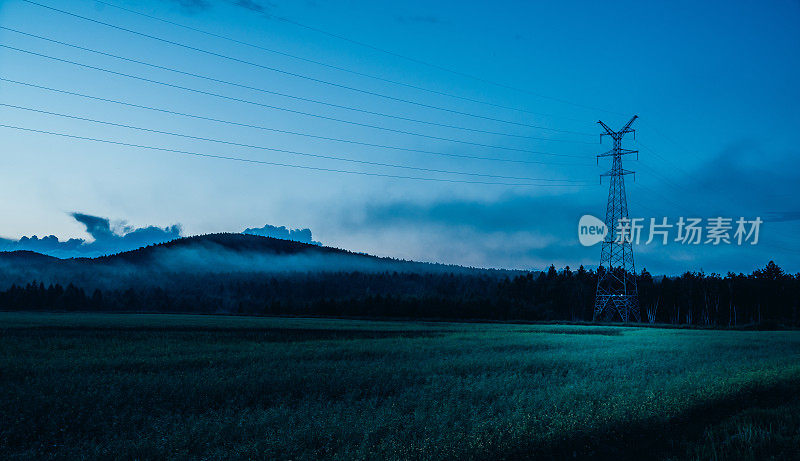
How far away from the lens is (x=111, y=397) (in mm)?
18172

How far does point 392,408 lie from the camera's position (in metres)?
16.5

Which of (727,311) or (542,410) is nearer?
(542,410)

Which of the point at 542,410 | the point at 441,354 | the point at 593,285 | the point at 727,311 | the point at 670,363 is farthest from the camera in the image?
the point at 593,285

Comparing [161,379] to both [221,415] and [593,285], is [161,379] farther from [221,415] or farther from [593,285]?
[593,285]

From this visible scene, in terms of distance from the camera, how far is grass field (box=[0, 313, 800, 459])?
488 inches

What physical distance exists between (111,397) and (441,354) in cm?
2112

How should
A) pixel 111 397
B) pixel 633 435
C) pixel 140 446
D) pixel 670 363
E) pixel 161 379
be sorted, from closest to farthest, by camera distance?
pixel 140 446
pixel 633 435
pixel 111 397
pixel 161 379
pixel 670 363

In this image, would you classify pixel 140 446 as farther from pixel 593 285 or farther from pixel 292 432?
pixel 593 285

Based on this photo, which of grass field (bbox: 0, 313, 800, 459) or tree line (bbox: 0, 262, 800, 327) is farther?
tree line (bbox: 0, 262, 800, 327)

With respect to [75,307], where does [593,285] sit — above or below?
above

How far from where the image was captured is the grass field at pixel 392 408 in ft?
40.7

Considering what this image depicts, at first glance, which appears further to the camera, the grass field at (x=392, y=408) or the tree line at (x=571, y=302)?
the tree line at (x=571, y=302)

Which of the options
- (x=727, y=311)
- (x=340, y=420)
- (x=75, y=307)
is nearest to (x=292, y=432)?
(x=340, y=420)

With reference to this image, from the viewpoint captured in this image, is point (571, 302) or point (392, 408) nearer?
point (392, 408)
